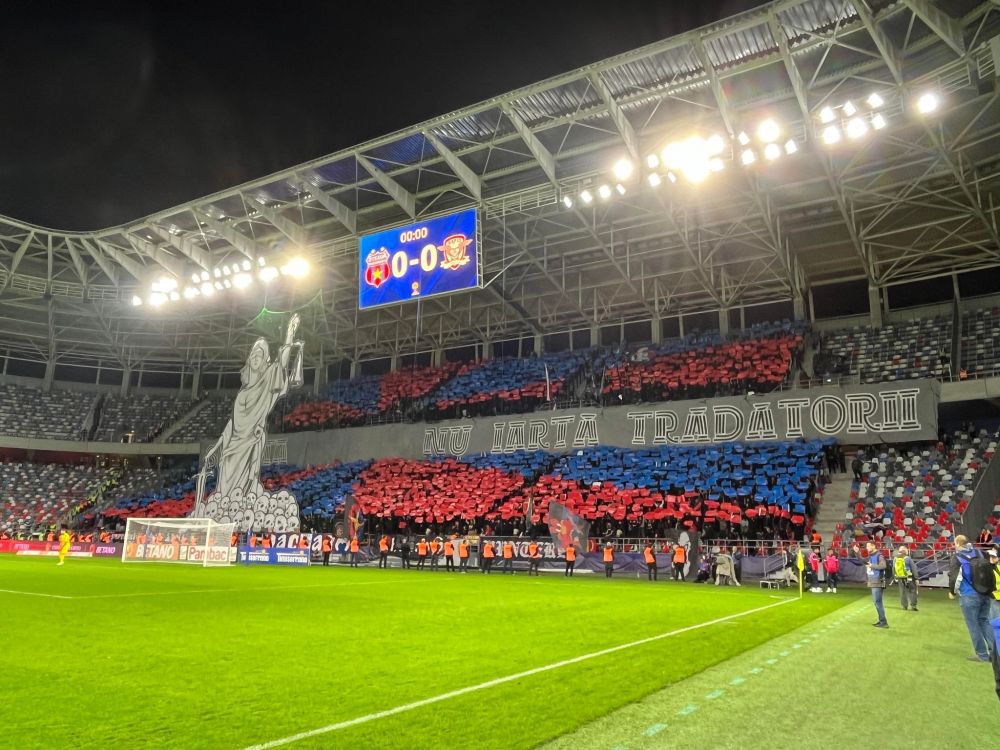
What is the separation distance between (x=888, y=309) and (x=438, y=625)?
1294 inches

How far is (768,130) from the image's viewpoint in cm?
2064

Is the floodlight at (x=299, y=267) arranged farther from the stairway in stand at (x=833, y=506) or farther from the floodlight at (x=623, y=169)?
the stairway in stand at (x=833, y=506)

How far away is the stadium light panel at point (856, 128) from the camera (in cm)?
1945

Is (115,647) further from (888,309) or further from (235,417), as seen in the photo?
(888,309)

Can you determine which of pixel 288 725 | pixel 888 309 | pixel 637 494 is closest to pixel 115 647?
pixel 288 725

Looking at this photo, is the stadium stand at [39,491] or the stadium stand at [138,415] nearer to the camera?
the stadium stand at [39,491]

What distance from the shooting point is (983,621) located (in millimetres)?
8062

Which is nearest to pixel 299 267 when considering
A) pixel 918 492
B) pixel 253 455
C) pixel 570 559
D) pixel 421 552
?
pixel 253 455

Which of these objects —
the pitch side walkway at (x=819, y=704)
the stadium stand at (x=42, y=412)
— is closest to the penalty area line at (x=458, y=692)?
the pitch side walkway at (x=819, y=704)

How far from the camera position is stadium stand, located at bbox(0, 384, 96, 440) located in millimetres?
43500

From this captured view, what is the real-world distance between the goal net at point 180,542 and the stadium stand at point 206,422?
61.5 feet

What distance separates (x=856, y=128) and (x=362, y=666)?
20640 millimetres

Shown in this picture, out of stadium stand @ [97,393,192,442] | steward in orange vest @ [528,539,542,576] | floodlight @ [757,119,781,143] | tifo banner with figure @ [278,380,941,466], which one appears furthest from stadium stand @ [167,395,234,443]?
floodlight @ [757,119,781,143]

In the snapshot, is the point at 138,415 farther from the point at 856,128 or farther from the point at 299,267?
the point at 856,128
